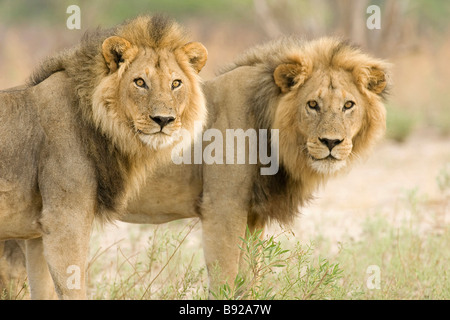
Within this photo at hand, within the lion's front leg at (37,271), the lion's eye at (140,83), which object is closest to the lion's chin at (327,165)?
the lion's eye at (140,83)

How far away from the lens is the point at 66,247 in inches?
146

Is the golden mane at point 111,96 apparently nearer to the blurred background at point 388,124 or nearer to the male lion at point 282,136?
the blurred background at point 388,124

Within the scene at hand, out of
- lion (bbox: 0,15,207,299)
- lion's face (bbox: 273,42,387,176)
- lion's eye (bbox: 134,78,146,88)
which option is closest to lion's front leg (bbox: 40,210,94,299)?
lion (bbox: 0,15,207,299)

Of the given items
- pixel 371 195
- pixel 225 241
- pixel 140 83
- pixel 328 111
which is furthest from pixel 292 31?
pixel 140 83

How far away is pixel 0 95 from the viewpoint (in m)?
3.92

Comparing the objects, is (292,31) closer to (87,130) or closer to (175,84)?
(175,84)

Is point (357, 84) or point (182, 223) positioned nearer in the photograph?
point (357, 84)

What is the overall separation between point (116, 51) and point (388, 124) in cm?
841

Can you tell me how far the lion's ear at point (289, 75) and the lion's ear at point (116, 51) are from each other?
99cm

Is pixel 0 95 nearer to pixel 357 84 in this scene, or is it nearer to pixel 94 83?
pixel 94 83

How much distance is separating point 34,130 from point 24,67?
12375 millimetres

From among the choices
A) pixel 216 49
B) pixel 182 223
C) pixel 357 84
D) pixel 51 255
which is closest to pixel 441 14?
pixel 216 49
